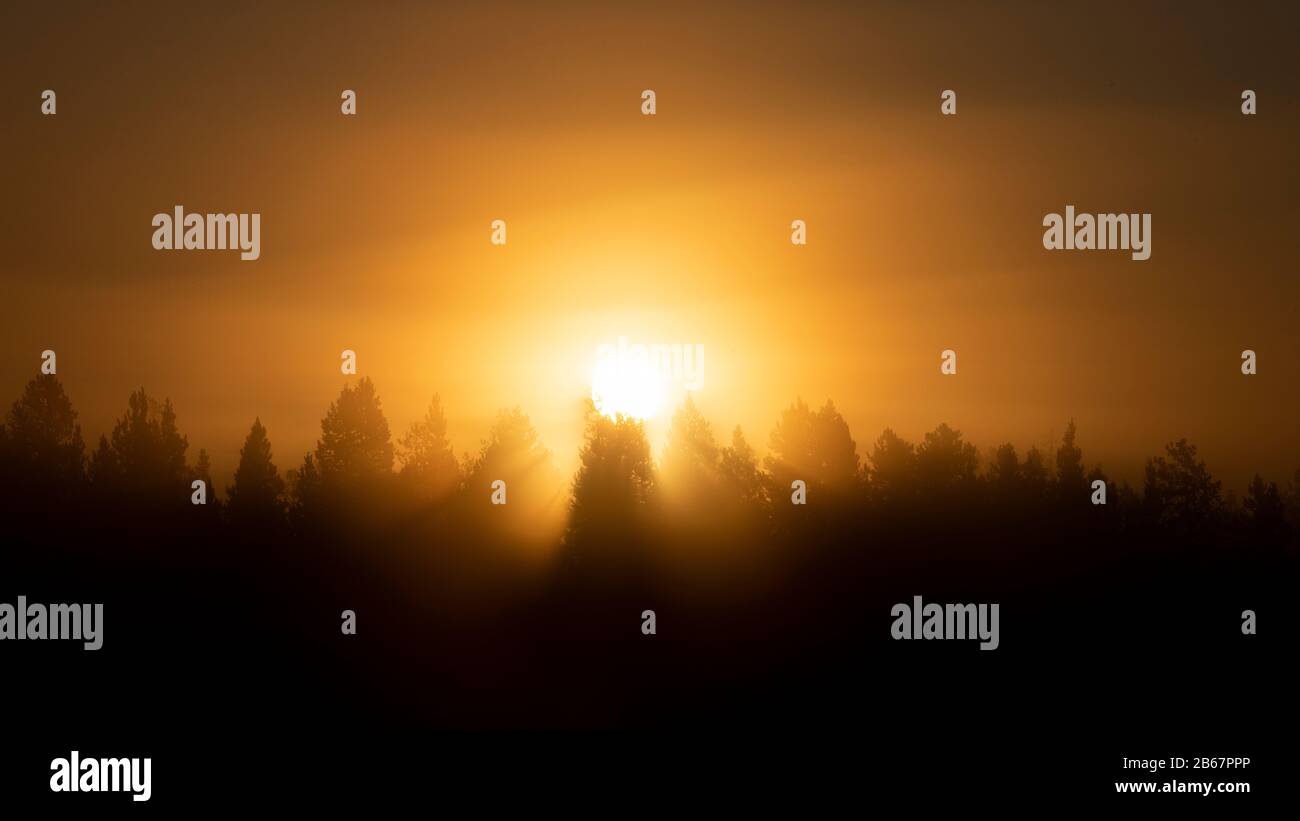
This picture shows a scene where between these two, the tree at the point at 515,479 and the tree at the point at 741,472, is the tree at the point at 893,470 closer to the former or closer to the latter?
the tree at the point at 741,472

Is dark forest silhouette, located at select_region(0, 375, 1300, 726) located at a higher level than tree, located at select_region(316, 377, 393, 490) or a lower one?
lower

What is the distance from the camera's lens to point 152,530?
2766 inches

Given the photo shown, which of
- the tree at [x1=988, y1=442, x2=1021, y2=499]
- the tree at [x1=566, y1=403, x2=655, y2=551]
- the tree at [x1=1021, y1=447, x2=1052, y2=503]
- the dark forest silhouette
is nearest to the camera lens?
the dark forest silhouette

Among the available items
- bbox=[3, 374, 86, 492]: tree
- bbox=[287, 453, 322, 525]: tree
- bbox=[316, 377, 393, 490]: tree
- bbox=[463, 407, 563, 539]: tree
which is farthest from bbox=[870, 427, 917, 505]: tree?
bbox=[3, 374, 86, 492]: tree

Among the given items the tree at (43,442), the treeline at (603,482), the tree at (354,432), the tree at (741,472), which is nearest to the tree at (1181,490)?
the treeline at (603,482)

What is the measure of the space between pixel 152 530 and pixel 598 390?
26.4 metres

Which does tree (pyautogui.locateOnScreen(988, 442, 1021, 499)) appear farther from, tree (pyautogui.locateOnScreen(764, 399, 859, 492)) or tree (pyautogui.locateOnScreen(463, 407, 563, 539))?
tree (pyautogui.locateOnScreen(463, 407, 563, 539))

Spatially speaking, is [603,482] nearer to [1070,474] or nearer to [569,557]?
[569,557]

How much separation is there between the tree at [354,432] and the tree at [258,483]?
4208 millimetres

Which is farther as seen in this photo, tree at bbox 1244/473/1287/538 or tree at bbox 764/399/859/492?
tree at bbox 1244/473/1287/538

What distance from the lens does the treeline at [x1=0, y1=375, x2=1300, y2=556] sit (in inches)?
2576

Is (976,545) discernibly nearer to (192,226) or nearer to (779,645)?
(779,645)

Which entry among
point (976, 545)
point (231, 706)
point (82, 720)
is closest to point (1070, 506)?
point (976, 545)

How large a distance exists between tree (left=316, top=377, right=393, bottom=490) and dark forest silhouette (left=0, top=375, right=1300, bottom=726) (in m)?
0.11
